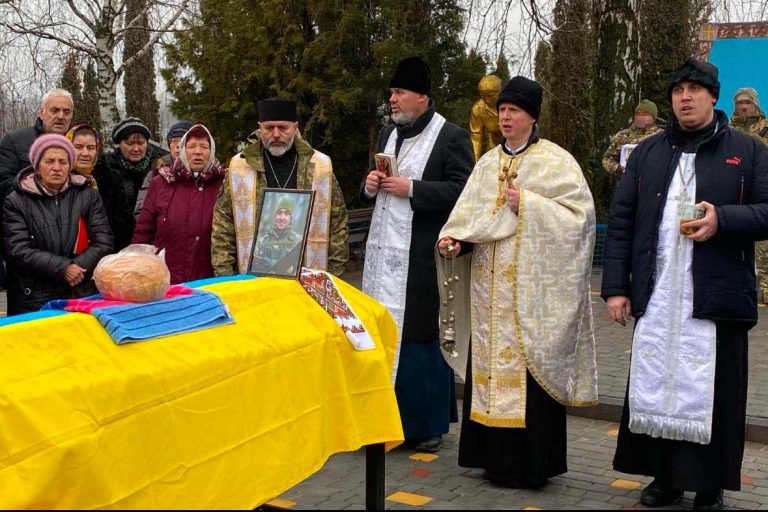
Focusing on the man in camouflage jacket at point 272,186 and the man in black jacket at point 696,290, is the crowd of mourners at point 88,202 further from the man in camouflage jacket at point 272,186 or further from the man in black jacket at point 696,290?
the man in black jacket at point 696,290

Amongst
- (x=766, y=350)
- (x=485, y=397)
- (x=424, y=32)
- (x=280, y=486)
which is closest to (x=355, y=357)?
(x=280, y=486)

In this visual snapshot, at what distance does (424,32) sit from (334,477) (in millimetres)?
9617

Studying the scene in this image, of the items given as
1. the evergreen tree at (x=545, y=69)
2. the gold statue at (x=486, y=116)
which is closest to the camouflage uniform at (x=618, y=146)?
the evergreen tree at (x=545, y=69)

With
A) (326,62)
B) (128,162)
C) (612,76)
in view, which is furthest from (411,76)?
(612,76)

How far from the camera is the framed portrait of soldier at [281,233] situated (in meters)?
4.43

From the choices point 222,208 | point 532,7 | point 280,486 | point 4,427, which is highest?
point 532,7

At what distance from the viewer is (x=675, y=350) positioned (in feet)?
15.3

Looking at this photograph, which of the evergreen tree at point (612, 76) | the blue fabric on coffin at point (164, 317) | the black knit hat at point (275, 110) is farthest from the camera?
the evergreen tree at point (612, 76)

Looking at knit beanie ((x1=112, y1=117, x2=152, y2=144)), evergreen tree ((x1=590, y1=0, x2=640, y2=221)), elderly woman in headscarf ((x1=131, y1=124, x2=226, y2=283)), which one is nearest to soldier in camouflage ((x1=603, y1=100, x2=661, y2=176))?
evergreen tree ((x1=590, y1=0, x2=640, y2=221))

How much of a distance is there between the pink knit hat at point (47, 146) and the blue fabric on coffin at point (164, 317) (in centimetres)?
194

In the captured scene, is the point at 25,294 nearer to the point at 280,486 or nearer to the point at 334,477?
the point at 334,477

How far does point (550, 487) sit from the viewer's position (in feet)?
16.9

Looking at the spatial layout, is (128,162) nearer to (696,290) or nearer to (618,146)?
(696,290)

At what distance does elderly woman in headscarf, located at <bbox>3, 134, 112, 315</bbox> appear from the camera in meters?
5.35
